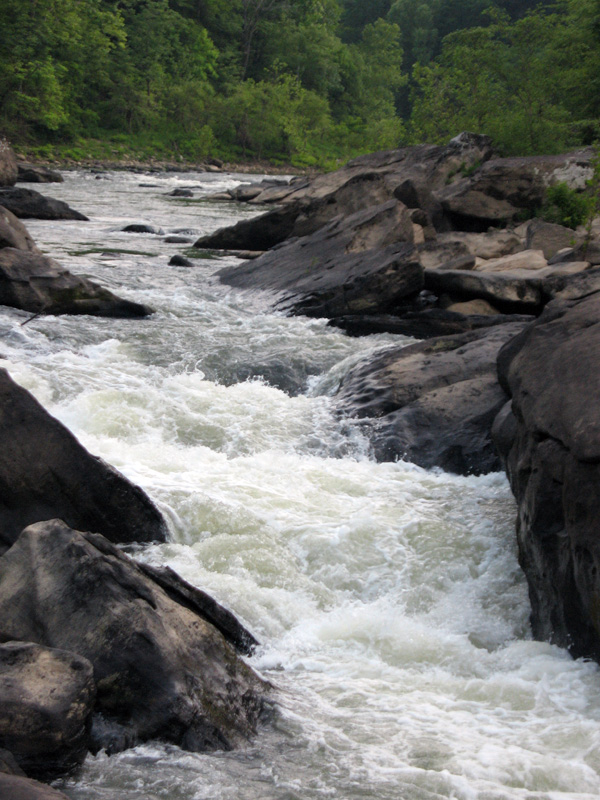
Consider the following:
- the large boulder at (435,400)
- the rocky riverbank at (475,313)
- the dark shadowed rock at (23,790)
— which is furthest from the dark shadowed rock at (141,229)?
the dark shadowed rock at (23,790)

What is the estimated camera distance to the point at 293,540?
19.9 ft

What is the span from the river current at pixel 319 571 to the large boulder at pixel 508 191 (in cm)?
548

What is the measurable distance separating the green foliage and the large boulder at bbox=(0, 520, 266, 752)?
12.7m

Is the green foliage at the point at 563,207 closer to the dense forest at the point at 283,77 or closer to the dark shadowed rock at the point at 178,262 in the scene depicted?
the dense forest at the point at 283,77

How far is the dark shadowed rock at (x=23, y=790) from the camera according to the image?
2701 mm

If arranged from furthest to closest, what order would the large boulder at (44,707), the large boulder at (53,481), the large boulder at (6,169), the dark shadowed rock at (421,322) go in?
the large boulder at (6,169) < the dark shadowed rock at (421,322) < the large boulder at (53,481) < the large boulder at (44,707)

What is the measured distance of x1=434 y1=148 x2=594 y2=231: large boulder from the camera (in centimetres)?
1572

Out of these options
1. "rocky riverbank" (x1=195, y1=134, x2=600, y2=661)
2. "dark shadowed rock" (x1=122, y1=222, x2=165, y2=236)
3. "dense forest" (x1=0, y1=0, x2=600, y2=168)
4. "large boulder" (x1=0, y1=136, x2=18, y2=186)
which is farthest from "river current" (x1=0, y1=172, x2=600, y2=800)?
"large boulder" (x1=0, y1=136, x2=18, y2=186)

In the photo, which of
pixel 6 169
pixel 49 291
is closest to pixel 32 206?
pixel 6 169

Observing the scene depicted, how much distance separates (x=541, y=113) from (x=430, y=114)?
749 cm

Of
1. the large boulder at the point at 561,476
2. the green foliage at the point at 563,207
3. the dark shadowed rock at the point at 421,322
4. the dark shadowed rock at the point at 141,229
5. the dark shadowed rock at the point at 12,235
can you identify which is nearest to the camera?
the large boulder at the point at 561,476

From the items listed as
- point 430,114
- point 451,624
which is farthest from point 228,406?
point 430,114

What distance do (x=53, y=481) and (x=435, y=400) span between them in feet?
13.7

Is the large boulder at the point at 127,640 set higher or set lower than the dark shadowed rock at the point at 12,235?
lower
